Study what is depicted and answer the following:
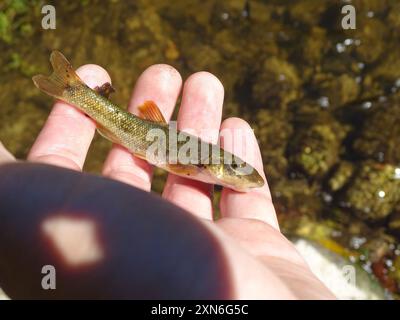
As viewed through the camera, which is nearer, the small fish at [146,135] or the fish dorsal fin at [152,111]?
the small fish at [146,135]

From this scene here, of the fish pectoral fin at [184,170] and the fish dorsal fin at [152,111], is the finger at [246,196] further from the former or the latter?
the fish dorsal fin at [152,111]

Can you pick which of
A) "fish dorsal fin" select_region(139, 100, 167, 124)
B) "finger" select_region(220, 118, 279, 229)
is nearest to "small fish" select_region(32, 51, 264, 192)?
"fish dorsal fin" select_region(139, 100, 167, 124)

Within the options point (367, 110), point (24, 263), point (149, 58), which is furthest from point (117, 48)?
point (24, 263)

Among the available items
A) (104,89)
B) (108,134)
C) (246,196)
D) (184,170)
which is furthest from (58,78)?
(246,196)

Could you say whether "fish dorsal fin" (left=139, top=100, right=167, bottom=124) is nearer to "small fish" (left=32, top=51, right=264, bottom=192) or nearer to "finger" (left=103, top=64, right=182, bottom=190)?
"small fish" (left=32, top=51, right=264, bottom=192)

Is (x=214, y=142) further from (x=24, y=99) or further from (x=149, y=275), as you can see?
(x=24, y=99)

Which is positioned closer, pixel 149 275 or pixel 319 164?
pixel 149 275

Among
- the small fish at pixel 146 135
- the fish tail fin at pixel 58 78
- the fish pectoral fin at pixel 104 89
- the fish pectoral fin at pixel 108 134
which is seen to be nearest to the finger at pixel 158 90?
the fish pectoral fin at pixel 108 134
